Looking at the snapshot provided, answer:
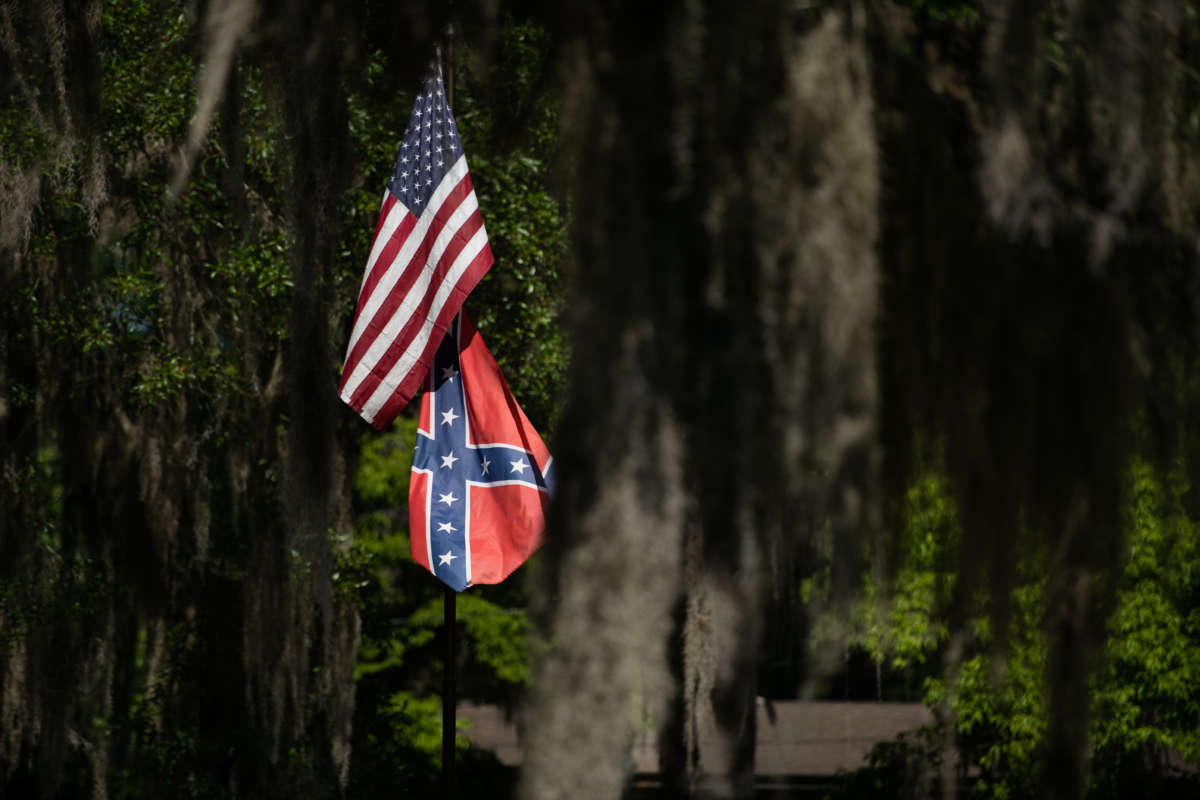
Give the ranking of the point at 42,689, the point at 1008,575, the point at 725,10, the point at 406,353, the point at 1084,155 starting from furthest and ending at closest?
the point at 42,689 → the point at 406,353 → the point at 1008,575 → the point at 1084,155 → the point at 725,10

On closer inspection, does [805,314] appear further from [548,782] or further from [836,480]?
[548,782]

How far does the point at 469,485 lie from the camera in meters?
7.15

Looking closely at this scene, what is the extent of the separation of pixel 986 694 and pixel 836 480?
8349mm

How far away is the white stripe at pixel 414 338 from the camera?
23.2 feet

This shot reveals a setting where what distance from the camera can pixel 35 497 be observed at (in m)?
10.9

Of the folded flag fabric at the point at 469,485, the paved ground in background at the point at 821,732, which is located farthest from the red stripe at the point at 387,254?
the paved ground in background at the point at 821,732

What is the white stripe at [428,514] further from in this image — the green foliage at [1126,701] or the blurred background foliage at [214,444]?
the green foliage at [1126,701]

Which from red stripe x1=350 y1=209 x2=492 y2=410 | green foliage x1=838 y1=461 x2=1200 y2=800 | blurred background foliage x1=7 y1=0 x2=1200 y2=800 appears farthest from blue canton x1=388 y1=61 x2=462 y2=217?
green foliage x1=838 y1=461 x2=1200 y2=800

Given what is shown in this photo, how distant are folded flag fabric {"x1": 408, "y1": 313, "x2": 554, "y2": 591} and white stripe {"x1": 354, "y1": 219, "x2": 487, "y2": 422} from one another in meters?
0.16

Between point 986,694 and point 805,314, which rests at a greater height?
point 805,314

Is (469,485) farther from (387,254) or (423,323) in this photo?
(387,254)

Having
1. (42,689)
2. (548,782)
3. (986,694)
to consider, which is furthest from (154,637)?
(548,782)

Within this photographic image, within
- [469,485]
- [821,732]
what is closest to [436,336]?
[469,485]

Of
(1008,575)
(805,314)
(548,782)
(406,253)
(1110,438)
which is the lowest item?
(548,782)
